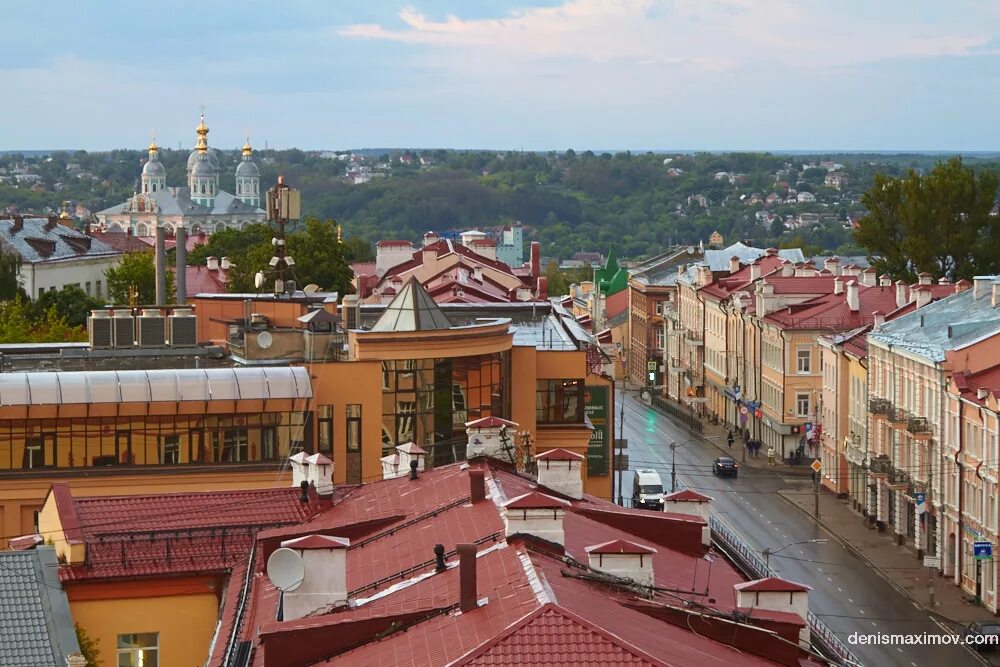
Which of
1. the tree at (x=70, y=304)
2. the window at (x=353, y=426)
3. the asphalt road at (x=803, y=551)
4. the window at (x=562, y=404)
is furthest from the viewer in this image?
the tree at (x=70, y=304)

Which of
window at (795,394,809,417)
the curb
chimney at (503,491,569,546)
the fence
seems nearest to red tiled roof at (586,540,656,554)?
chimney at (503,491,569,546)

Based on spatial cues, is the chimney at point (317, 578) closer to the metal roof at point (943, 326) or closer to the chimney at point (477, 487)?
the chimney at point (477, 487)

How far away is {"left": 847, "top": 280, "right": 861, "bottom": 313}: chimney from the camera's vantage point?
8469 cm

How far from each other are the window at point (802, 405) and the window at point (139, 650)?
205 ft

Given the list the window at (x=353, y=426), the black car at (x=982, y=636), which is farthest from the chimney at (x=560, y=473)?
the black car at (x=982, y=636)

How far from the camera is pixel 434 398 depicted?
45.4 meters

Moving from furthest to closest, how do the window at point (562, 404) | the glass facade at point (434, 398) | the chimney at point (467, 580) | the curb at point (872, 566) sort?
the curb at point (872, 566) < the window at point (562, 404) < the glass facade at point (434, 398) < the chimney at point (467, 580)

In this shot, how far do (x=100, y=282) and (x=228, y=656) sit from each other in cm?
10678

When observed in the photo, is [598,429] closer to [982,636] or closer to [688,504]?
[982,636]

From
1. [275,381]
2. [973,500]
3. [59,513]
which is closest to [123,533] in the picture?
[59,513]

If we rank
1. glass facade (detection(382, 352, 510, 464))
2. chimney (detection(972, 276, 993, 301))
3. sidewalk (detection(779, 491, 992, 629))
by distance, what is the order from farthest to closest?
chimney (detection(972, 276, 993, 301)) → sidewalk (detection(779, 491, 992, 629)) → glass facade (detection(382, 352, 510, 464))

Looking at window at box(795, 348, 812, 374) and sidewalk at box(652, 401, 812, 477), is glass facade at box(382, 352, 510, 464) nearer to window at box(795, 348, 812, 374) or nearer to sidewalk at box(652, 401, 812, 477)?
sidewalk at box(652, 401, 812, 477)

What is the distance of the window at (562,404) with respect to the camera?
48688mm

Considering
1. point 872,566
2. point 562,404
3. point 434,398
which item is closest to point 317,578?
point 434,398
